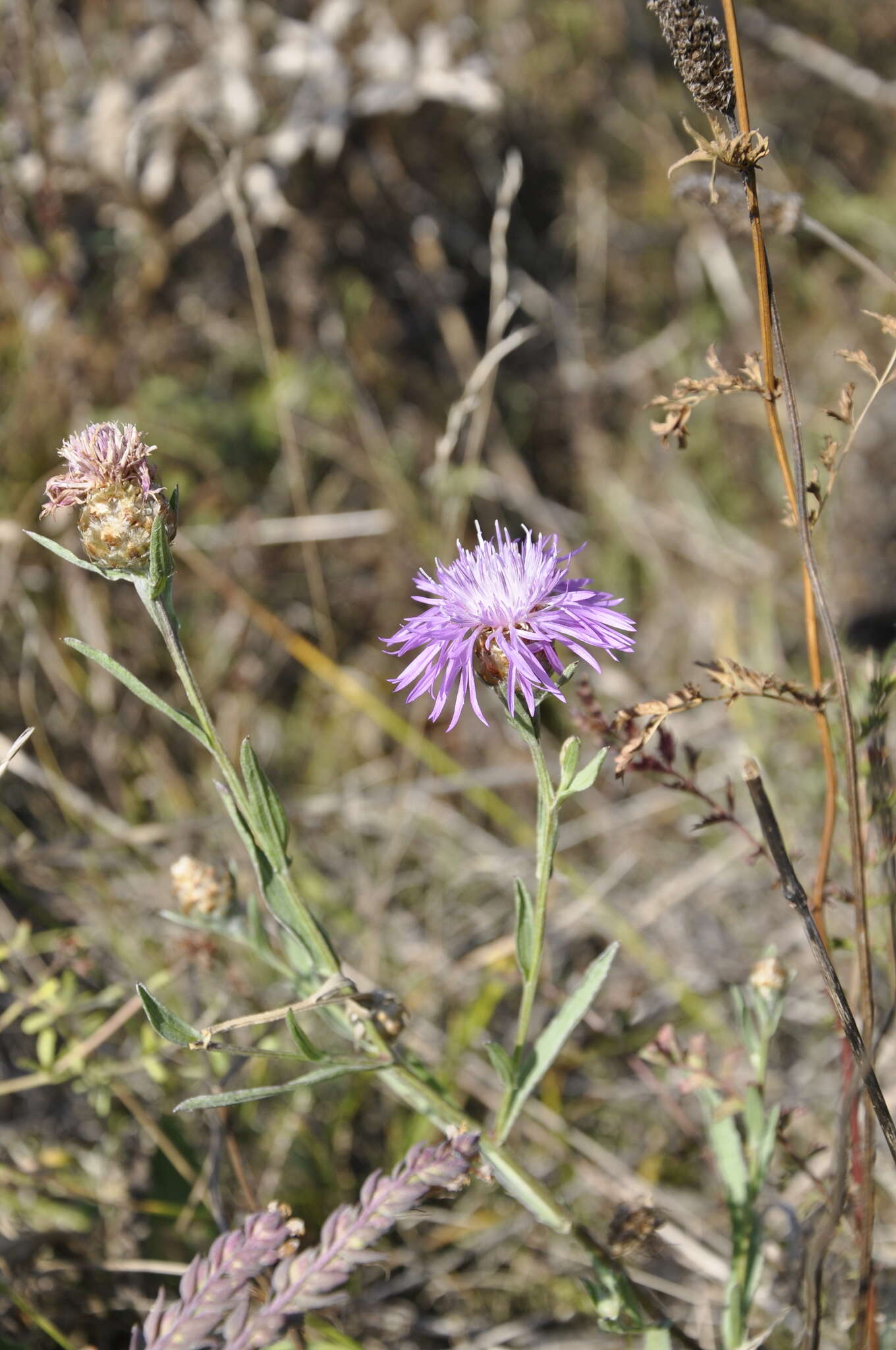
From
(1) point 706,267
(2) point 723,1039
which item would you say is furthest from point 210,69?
(2) point 723,1039

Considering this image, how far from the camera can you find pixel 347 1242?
1.13m

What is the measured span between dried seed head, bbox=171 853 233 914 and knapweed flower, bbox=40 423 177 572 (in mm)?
498

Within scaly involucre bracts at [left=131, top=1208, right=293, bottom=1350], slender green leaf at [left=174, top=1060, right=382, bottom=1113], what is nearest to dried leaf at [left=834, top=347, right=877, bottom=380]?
slender green leaf at [left=174, top=1060, right=382, bottom=1113]

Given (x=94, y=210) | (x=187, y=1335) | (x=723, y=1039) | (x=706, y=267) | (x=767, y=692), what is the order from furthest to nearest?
1. (x=706, y=267)
2. (x=94, y=210)
3. (x=723, y=1039)
4. (x=767, y=692)
5. (x=187, y=1335)

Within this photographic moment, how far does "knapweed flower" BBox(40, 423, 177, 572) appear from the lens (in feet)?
3.97

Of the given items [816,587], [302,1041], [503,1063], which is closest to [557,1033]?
[503,1063]

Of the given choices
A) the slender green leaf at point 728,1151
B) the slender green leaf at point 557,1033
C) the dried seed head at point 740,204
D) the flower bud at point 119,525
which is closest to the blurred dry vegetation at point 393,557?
the slender green leaf at point 728,1151

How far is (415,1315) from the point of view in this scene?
1974 mm

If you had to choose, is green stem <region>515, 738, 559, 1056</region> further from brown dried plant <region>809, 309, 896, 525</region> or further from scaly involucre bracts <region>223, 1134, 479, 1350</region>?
brown dried plant <region>809, 309, 896, 525</region>

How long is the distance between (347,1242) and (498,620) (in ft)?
2.27

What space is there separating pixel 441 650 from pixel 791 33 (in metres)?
3.38

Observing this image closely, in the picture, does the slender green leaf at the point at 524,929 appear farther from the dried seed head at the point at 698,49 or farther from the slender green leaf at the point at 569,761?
the dried seed head at the point at 698,49

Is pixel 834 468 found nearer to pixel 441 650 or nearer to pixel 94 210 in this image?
pixel 441 650

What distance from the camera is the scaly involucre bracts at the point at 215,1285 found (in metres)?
1.08
